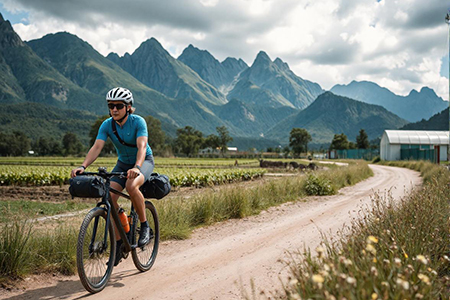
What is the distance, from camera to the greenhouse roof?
56169 millimetres

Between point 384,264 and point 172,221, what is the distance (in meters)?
4.91

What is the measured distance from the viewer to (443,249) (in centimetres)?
452

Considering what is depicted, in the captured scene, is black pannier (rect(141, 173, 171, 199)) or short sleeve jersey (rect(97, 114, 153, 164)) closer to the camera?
short sleeve jersey (rect(97, 114, 153, 164))

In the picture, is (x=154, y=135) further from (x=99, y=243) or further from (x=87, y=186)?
(x=87, y=186)

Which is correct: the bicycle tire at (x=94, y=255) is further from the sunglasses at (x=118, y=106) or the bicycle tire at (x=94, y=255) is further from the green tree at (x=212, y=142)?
the green tree at (x=212, y=142)

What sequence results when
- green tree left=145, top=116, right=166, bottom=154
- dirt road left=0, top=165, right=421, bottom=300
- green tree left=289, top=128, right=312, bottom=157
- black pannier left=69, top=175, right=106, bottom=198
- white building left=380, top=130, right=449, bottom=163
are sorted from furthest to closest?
green tree left=145, top=116, right=166, bottom=154, green tree left=289, top=128, right=312, bottom=157, white building left=380, top=130, right=449, bottom=163, dirt road left=0, top=165, right=421, bottom=300, black pannier left=69, top=175, right=106, bottom=198

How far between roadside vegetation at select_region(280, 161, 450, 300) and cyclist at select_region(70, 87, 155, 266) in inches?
78.4

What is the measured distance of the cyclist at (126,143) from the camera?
181 inches

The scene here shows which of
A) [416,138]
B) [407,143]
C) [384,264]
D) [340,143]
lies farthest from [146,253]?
[340,143]

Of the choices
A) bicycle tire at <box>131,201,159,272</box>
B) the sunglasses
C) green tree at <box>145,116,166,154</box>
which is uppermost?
green tree at <box>145,116,166,154</box>

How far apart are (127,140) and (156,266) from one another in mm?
1914

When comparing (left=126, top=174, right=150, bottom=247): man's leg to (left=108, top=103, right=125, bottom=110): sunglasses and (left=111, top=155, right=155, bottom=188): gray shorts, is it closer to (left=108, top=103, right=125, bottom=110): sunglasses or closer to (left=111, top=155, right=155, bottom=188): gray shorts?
(left=111, top=155, right=155, bottom=188): gray shorts

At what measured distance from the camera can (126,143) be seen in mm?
4781

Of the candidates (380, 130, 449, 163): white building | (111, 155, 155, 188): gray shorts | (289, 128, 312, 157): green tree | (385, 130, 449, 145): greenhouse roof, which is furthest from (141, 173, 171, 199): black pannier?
(289, 128, 312, 157): green tree
